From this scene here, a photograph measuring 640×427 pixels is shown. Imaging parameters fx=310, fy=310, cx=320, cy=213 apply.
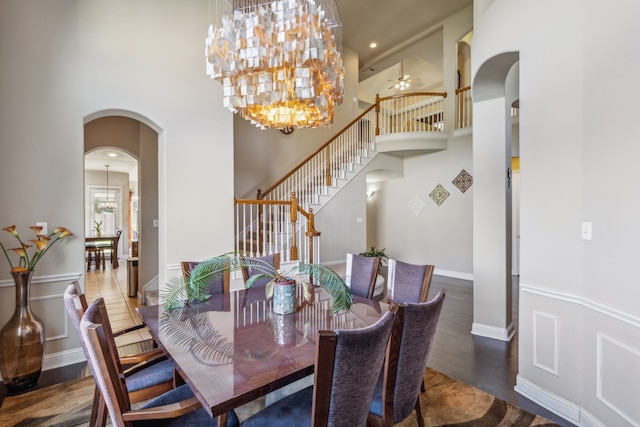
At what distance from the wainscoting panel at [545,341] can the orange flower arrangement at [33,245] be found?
3935 mm

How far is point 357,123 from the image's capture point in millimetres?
7051

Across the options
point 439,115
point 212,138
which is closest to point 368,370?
point 212,138

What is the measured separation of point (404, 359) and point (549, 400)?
1.58m

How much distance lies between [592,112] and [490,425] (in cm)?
210

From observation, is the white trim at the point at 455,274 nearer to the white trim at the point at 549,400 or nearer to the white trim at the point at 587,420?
the white trim at the point at 549,400

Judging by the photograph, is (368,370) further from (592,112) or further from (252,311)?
(592,112)

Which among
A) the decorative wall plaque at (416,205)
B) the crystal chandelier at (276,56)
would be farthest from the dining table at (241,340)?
the decorative wall plaque at (416,205)

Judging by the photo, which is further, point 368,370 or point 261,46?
point 261,46

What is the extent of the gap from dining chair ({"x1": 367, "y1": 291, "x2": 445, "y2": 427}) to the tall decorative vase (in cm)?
272

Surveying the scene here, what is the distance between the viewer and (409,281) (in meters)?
2.35

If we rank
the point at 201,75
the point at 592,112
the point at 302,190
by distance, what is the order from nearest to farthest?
1. the point at 592,112
2. the point at 201,75
3. the point at 302,190

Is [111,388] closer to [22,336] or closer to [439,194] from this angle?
[22,336]

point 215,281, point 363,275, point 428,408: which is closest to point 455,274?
point 363,275

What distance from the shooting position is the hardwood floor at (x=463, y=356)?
2471mm
